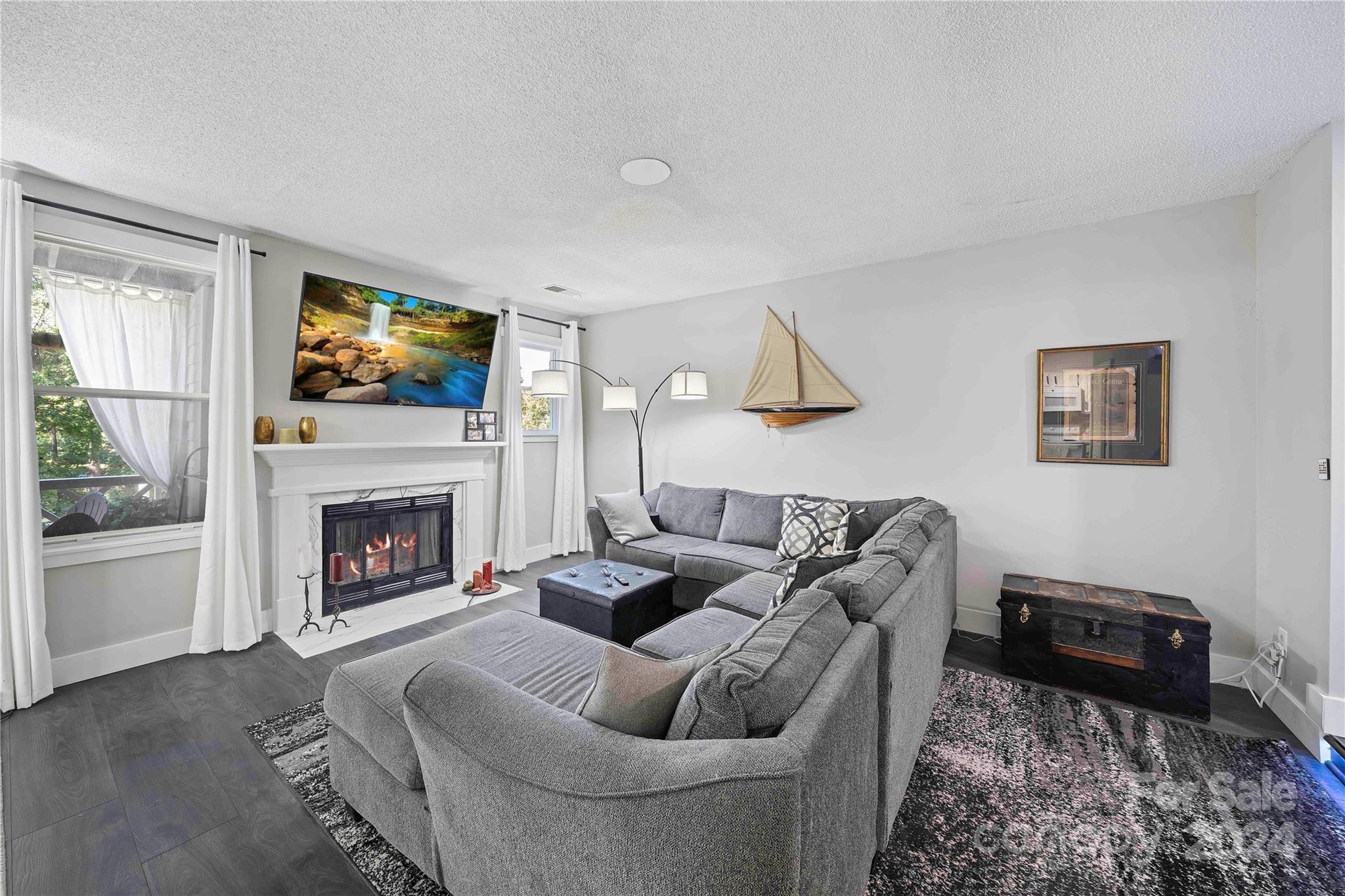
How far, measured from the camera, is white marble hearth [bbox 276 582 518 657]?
10.2 ft

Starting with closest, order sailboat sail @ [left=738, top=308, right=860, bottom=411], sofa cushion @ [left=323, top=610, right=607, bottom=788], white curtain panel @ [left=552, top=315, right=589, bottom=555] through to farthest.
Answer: sofa cushion @ [left=323, top=610, right=607, bottom=788], sailboat sail @ [left=738, top=308, right=860, bottom=411], white curtain panel @ [left=552, top=315, right=589, bottom=555]

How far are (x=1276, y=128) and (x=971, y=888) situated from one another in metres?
3.01

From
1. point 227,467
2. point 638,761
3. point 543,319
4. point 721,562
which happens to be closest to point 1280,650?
point 721,562

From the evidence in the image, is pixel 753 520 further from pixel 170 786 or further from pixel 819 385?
pixel 170 786

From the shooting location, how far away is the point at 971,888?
144 centimetres

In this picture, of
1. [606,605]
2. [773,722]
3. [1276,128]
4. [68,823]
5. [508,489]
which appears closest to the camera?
[773,722]

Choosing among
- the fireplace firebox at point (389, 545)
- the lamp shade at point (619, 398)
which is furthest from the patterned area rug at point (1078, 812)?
the lamp shade at point (619, 398)

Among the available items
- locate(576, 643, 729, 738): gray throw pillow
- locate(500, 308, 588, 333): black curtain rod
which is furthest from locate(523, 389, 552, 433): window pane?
locate(576, 643, 729, 738): gray throw pillow


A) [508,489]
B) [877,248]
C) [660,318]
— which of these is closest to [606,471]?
[508,489]

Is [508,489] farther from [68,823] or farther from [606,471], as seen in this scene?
[68,823]

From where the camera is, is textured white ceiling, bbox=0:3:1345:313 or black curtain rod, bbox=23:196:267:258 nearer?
textured white ceiling, bbox=0:3:1345:313

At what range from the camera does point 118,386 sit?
276 centimetres

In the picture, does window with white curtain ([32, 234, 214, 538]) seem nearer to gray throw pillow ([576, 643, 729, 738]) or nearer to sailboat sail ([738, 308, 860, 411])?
gray throw pillow ([576, 643, 729, 738])

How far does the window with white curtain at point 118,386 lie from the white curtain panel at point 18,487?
0.46ft
